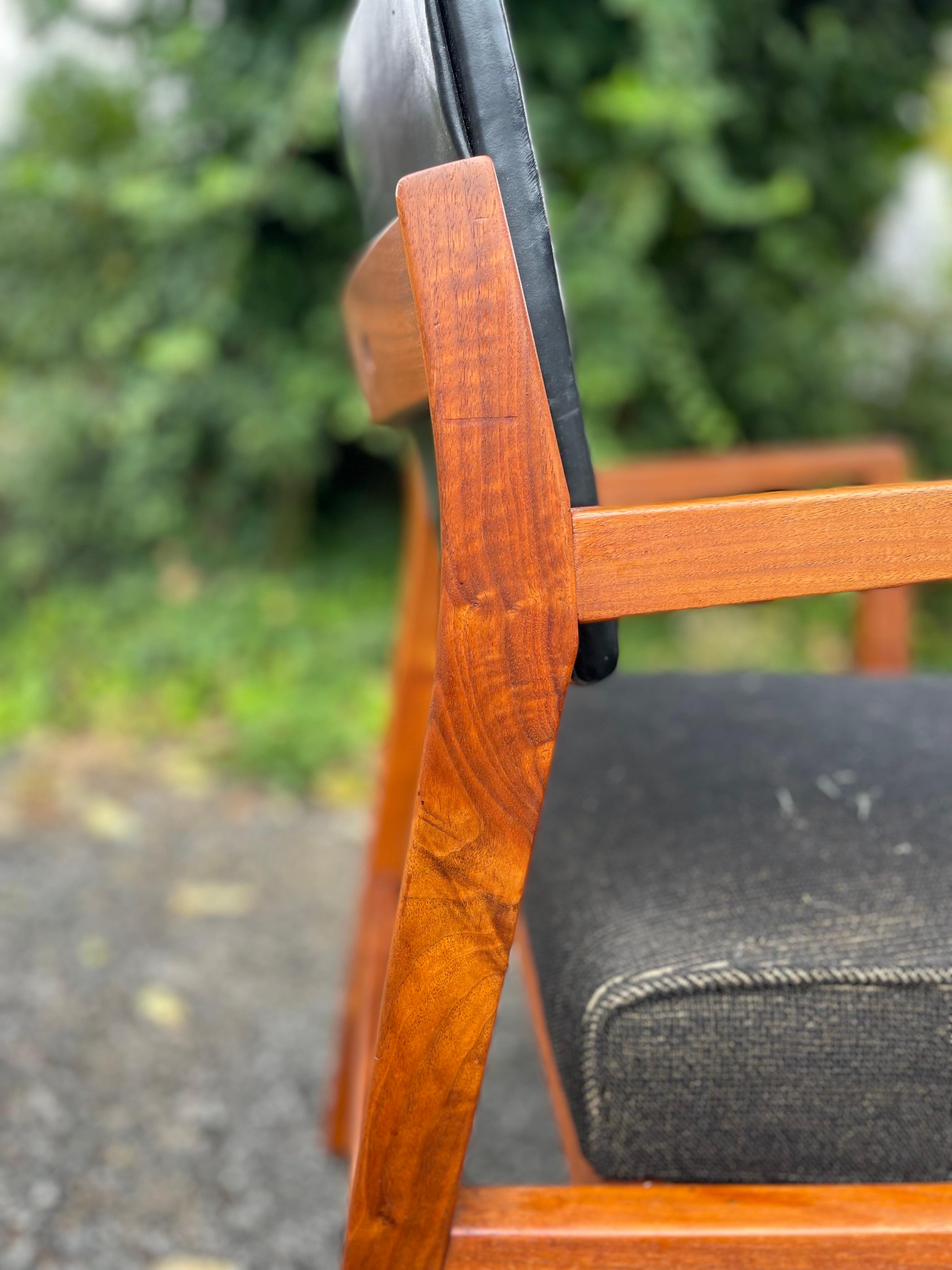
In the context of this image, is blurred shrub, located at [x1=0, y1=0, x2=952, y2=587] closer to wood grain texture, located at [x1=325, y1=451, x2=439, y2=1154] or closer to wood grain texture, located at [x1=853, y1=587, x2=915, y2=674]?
wood grain texture, located at [x1=853, y1=587, x2=915, y2=674]

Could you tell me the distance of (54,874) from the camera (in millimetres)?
1806

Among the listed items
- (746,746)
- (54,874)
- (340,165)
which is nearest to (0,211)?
(340,165)

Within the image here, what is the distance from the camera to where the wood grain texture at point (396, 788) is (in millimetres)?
1096

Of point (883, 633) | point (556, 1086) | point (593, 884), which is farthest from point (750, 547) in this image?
point (883, 633)

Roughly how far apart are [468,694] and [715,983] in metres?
0.20

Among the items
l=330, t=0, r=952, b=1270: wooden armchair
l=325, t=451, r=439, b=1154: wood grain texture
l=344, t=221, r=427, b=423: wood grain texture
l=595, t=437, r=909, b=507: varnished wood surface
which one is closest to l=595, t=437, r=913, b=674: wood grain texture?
l=595, t=437, r=909, b=507: varnished wood surface

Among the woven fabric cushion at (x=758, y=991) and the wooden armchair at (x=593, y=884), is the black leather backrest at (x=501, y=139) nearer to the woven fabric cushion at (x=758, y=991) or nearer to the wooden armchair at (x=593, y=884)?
the wooden armchair at (x=593, y=884)

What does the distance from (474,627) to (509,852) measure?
0.11 meters

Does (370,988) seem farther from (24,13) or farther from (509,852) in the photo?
(24,13)

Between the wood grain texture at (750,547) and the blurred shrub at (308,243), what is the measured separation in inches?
71.3

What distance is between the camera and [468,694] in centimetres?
48

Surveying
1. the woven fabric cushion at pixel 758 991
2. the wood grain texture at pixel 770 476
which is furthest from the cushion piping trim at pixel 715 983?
the wood grain texture at pixel 770 476

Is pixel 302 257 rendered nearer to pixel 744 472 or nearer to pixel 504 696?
pixel 744 472

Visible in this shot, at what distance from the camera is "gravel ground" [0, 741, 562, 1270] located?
3.65 feet
